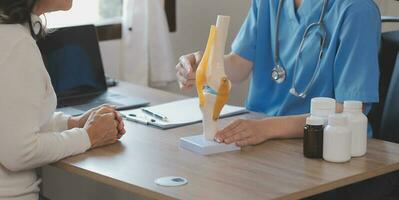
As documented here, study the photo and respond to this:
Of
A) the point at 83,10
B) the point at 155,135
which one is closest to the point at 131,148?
the point at 155,135

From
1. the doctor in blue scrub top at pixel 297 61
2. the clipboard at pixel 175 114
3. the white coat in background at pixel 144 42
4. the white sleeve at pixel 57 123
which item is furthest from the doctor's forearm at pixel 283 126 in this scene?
the white coat in background at pixel 144 42

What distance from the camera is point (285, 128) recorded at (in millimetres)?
1928

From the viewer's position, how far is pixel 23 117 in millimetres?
1686

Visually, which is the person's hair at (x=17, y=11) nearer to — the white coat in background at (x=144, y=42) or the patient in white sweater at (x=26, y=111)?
the patient in white sweater at (x=26, y=111)

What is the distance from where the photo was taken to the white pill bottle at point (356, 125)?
1786 mm

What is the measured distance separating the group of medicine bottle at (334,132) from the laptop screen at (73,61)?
1054mm

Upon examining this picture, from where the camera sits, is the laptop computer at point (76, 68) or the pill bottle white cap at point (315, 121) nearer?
the pill bottle white cap at point (315, 121)

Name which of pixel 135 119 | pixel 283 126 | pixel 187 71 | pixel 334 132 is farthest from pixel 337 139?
pixel 135 119

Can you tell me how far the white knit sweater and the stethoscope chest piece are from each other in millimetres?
678

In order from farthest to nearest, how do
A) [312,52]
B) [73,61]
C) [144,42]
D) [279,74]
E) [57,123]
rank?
[144,42] < [73,61] < [279,74] < [312,52] < [57,123]

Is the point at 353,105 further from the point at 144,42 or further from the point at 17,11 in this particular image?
the point at 144,42

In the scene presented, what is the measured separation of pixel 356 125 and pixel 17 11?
0.84m

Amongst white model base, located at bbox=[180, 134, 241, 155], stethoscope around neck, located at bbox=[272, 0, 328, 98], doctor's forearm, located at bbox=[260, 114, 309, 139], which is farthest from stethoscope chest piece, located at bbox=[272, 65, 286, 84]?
white model base, located at bbox=[180, 134, 241, 155]

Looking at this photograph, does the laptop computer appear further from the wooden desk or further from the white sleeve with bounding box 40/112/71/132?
the wooden desk
